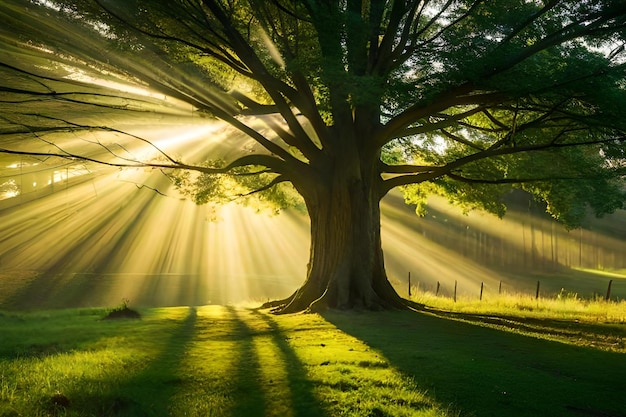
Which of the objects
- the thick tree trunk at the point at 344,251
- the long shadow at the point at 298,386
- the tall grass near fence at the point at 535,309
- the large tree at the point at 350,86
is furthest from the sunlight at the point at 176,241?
the tall grass near fence at the point at 535,309

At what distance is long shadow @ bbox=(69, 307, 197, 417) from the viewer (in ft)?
18.9

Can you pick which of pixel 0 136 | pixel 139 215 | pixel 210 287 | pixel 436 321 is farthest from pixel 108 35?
pixel 139 215

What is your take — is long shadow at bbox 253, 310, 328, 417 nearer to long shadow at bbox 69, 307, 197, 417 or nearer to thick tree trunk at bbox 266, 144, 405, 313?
long shadow at bbox 69, 307, 197, 417

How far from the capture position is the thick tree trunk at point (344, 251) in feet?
49.1

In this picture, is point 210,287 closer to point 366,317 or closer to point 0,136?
point 366,317

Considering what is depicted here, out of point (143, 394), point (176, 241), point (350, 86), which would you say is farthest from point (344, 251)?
point (176, 241)

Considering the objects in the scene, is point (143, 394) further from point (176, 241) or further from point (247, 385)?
point (176, 241)

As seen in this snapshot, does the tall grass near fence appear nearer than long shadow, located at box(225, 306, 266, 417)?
No

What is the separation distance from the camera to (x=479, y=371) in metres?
7.50

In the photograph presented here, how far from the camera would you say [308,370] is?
7.49 metres

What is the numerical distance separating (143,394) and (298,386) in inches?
74.8

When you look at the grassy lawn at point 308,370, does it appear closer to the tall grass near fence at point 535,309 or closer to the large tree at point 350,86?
the large tree at point 350,86

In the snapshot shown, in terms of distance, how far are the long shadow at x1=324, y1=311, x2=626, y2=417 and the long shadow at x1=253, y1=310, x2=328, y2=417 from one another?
1.45 m

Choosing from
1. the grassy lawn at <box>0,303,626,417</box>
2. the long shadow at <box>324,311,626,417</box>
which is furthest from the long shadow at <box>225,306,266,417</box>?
the long shadow at <box>324,311,626,417</box>
